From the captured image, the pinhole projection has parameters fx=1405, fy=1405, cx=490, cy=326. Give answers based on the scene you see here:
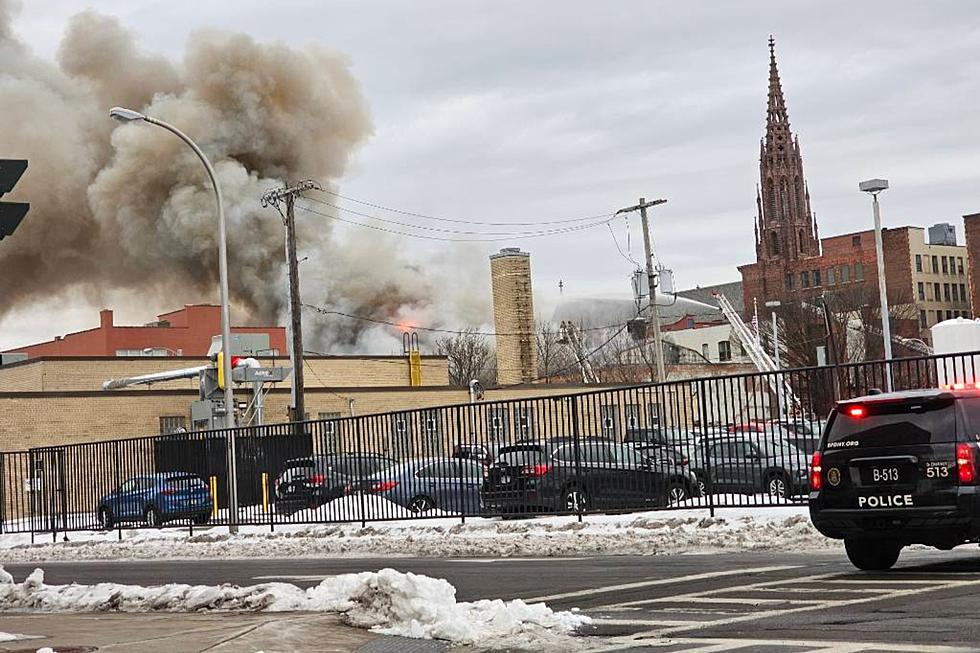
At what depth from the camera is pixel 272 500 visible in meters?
26.9

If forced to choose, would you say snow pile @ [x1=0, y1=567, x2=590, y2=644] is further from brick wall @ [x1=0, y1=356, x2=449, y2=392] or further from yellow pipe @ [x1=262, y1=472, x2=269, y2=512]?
brick wall @ [x1=0, y1=356, x2=449, y2=392]

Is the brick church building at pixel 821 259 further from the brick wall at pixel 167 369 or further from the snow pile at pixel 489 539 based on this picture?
the snow pile at pixel 489 539

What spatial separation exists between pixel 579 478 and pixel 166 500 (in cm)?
1117

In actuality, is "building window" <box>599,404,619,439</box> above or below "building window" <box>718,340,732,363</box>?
below

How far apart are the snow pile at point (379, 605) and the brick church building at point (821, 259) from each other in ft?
282

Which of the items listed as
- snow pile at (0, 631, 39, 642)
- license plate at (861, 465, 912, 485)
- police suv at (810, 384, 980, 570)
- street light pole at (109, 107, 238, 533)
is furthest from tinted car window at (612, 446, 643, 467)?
snow pile at (0, 631, 39, 642)

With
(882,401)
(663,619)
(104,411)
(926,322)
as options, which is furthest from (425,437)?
(926,322)

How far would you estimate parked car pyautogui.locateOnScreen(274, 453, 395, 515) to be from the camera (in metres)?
24.8

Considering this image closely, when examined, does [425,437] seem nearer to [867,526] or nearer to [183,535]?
[183,535]

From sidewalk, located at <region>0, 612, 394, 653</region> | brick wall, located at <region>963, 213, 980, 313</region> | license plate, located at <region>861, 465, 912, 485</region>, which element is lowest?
sidewalk, located at <region>0, 612, 394, 653</region>

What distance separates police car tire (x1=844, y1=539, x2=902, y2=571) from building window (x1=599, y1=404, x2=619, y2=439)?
28.6 ft

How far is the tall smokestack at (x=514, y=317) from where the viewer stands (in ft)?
252

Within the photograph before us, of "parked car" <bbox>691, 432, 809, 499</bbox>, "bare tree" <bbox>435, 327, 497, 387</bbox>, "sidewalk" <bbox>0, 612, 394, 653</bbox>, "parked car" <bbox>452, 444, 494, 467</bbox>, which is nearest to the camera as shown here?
"sidewalk" <bbox>0, 612, 394, 653</bbox>

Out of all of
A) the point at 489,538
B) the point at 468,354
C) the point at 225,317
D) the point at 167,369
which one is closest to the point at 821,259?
the point at 468,354
